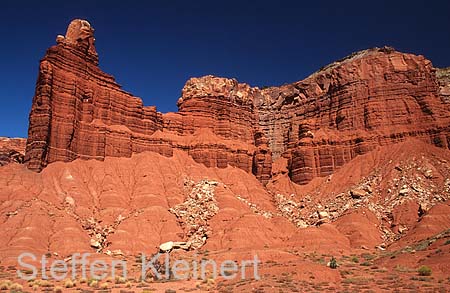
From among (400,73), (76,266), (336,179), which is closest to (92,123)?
(76,266)

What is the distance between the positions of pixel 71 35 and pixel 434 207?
6051 cm

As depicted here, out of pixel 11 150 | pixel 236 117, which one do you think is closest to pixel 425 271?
pixel 236 117

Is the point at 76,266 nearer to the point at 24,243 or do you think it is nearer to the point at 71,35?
the point at 24,243

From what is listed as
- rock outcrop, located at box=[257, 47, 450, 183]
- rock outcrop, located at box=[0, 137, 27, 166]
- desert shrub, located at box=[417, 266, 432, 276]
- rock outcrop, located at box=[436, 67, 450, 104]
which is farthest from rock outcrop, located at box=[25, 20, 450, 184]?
desert shrub, located at box=[417, 266, 432, 276]

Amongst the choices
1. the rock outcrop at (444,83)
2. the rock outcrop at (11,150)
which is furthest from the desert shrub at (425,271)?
the rock outcrop at (11,150)

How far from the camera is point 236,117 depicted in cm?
8675

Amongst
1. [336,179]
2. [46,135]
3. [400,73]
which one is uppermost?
[400,73]

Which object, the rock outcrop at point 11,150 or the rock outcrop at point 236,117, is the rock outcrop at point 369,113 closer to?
the rock outcrop at point 236,117

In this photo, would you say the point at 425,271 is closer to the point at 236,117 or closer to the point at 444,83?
the point at 236,117

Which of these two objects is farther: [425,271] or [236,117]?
[236,117]

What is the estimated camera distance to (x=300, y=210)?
2721 inches

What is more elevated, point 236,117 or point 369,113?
point 236,117

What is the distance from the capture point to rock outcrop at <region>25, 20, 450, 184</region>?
62.1 m

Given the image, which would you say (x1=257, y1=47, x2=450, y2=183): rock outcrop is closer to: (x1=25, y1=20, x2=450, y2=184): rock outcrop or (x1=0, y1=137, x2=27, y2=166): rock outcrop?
(x1=25, y1=20, x2=450, y2=184): rock outcrop
